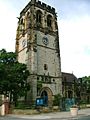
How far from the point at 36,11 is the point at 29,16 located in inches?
96.6

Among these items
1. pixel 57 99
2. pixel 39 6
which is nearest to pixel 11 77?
pixel 57 99

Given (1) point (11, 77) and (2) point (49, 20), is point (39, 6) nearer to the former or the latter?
(2) point (49, 20)

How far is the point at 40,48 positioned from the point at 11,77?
542 inches

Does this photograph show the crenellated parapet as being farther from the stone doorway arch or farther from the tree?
the stone doorway arch

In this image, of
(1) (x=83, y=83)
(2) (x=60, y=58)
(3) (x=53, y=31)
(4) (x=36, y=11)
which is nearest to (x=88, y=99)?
(1) (x=83, y=83)

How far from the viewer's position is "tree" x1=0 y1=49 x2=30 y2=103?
41375 mm

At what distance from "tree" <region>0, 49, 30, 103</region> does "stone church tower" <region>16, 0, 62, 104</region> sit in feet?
16.3

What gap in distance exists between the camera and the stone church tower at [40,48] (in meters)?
50.3

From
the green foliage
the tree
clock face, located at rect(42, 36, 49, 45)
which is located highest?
clock face, located at rect(42, 36, 49, 45)

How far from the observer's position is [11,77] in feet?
138

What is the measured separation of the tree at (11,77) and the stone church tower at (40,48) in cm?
496

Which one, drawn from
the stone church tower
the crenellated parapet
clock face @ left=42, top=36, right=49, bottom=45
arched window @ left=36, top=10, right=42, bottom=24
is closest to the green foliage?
the stone church tower

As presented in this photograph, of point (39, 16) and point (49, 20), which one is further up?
point (39, 16)

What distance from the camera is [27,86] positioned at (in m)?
44.6
